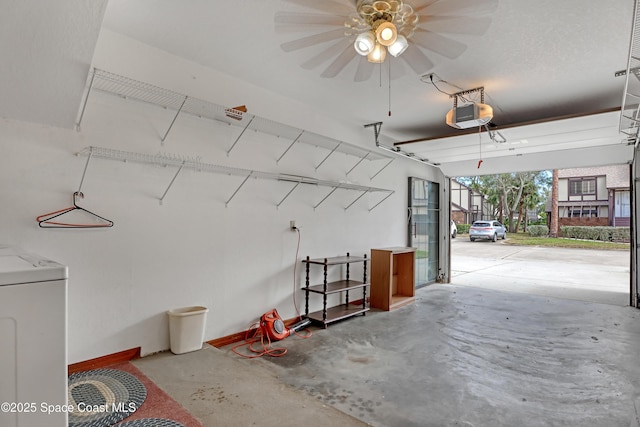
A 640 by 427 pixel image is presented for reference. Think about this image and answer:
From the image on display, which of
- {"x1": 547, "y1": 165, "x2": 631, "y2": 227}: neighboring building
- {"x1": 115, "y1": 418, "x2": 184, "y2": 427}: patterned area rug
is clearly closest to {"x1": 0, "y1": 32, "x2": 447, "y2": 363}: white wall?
{"x1": 115, "y1": 418, "x2": 184, "y2": 427}: patterned area rug

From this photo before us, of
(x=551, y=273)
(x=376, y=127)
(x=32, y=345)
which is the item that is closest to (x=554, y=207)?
(x=551, y=273)

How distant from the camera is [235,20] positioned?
8.18ft

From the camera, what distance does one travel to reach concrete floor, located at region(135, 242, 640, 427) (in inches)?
86.0

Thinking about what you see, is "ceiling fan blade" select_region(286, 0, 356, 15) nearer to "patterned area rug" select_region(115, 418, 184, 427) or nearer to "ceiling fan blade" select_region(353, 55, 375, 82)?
"ceiling fan blade" select_region(353, 55, 375, 82)

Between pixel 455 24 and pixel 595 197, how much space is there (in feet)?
67.0

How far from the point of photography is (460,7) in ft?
6.23

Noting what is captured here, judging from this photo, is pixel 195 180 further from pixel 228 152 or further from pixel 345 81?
pixel 345 81

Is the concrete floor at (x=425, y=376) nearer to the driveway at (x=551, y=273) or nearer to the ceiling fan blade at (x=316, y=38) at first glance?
the driveway at (x=551, y=273)

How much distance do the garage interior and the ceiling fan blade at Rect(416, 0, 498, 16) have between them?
0.01 meters

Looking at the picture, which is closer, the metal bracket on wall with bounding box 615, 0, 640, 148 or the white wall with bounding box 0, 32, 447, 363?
the metal bracket on wall with bounding box 615, 0, 640, 148

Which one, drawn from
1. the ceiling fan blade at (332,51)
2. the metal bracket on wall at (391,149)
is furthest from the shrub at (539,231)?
the ceiling fan blade at (332,51)

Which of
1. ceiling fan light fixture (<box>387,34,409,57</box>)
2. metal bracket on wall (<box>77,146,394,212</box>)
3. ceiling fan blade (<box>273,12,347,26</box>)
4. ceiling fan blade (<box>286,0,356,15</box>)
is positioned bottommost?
metal bracket on wall (<box>77,146,394,212</box>)

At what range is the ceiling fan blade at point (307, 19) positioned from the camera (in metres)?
1.93

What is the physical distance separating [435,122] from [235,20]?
3.36 meters
